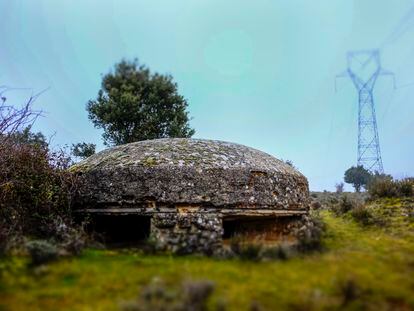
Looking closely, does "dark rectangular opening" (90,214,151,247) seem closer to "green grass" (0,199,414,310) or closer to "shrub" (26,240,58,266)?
"green grass" (0,199,414,310)

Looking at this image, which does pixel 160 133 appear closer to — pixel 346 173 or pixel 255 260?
pixel 255 260

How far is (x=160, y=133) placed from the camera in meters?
18.8

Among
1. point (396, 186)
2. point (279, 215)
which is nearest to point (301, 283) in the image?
point (279, 215)

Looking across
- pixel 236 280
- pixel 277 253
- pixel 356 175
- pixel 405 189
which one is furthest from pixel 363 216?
pixel 356 175

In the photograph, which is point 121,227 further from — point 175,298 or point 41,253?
point 175,298

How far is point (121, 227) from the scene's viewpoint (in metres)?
7.71

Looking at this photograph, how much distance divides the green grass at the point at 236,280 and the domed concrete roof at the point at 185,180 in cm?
174

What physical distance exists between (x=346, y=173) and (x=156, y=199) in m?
35.9

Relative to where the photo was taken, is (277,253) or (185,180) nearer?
(277,253)

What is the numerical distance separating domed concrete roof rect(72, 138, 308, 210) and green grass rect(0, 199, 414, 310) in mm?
1742

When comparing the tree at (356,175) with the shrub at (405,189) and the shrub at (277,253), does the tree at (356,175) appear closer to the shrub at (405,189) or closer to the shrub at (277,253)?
the shrub at (405,189)

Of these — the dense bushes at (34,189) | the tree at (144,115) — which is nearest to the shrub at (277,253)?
the dense bushes at (34,189)

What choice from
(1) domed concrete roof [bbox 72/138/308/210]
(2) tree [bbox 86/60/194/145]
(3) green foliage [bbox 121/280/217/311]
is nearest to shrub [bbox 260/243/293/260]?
(3) green foliage [bbox 121/280/217/311]

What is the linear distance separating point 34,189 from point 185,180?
3.01m
